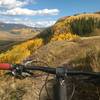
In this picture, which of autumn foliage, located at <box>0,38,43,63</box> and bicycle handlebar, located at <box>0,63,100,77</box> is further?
autumn foliage, located at <box>0,38,43,63</box>

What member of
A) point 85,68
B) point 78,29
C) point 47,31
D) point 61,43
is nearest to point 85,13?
point 47,31

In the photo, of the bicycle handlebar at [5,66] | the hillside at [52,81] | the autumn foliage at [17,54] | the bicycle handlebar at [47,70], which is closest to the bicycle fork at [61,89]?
the bicycle handlebar at [47,70]

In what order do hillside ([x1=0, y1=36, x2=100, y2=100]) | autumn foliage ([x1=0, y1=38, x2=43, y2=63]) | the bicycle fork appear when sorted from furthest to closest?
1. autumn foliage ([x1=0, y1=38, x2=43, y2=63])
2. hillside ([x1=0, y1=36, x2=100, y2=100])
3. the bicycle fork

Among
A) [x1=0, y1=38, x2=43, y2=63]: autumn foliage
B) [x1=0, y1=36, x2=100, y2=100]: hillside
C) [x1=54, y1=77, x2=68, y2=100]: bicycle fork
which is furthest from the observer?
[x1=0, y1=38, x2=43, y2=63]: autumn foliage

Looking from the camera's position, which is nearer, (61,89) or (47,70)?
(61,89)

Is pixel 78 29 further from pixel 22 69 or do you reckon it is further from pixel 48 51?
pixel 22 69

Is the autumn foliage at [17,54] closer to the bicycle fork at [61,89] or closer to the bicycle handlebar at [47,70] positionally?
the bicycle handlebar at [47,70]

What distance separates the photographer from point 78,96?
30.1ft

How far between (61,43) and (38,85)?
22.2 ft

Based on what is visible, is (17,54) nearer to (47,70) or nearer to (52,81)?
(52,81)

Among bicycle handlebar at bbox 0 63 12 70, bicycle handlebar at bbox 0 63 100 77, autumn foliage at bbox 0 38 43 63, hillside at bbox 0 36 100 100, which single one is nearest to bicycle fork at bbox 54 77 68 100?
bicycle handlebar at bbox 0 63 100 77

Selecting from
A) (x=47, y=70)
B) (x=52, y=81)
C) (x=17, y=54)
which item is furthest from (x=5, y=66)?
(x=17, y=54)

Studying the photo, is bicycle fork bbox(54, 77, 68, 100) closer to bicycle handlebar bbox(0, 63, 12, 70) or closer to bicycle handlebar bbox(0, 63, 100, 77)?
bicycle handlebar bbox(0, 63, 100, 77)

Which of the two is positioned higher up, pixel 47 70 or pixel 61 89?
pixel 47 70
